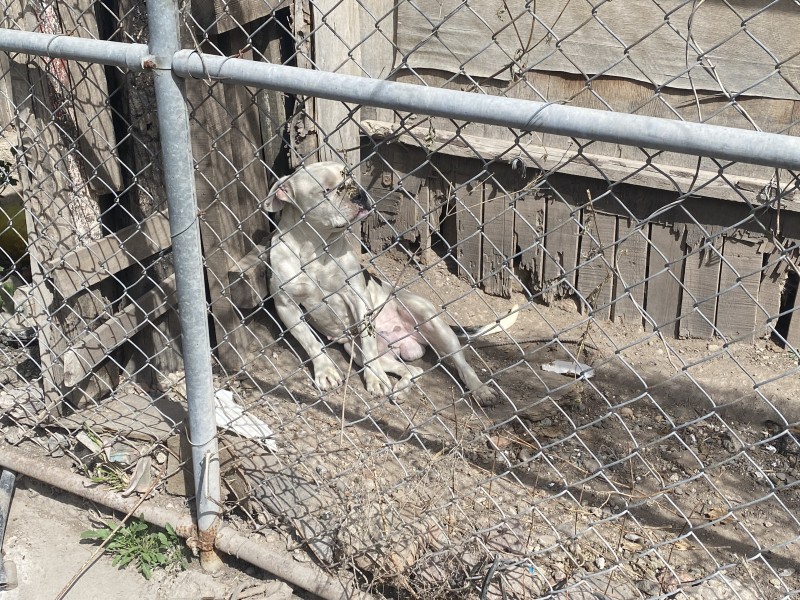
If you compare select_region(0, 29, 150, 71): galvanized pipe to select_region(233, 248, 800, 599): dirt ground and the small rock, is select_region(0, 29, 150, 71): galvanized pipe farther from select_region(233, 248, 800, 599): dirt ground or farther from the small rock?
the small rock

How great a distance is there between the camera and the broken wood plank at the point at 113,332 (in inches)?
129

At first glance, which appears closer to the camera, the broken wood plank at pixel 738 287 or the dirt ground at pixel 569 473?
the dirt ground at pixel 569 473

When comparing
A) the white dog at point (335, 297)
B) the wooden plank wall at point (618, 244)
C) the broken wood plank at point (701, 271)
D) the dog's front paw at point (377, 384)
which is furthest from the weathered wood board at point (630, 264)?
→ the dog's front paw at point (377, 384)

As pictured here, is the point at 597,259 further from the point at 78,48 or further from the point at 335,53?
the point at 78,48

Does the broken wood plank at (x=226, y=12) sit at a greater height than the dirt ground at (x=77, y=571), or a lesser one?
greater

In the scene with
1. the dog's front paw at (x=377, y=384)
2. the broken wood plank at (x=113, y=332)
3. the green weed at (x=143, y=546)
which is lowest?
the dog's front paw at (x=377, y=384)

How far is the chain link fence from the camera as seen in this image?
262 centimetres

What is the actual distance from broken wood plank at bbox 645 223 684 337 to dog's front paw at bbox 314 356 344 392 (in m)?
1.66

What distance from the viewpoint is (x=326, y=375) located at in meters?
4.14

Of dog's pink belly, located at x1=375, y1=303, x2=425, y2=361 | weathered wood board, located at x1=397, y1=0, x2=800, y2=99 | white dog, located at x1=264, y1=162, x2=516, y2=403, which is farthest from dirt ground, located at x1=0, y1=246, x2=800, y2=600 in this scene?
weathered wood board, located at x1=397, y1=0, x2=800, y2=99

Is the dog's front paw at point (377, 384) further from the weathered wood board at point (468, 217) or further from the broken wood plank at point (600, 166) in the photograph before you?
the broken wood plank at point (600, 166)

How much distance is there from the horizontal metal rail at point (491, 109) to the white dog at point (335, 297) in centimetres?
159

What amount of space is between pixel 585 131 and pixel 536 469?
194 centimetres

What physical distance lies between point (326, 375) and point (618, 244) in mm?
1639
